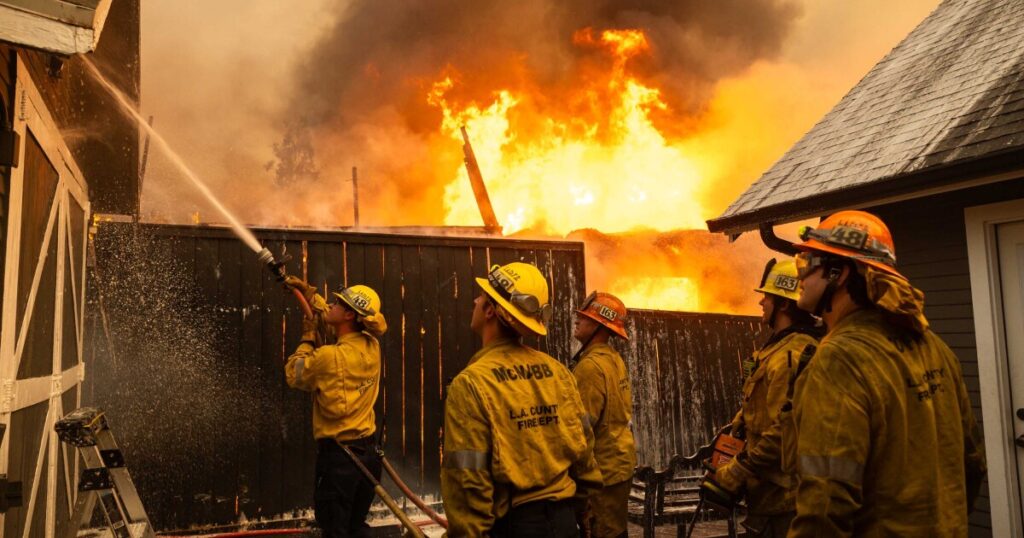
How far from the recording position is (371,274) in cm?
784

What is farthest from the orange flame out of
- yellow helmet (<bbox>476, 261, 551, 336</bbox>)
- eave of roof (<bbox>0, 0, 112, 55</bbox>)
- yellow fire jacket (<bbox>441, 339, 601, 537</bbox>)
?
eave of roof (<bbox>0, 0, 112, 55</bbox>)

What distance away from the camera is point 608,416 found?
5086 mm

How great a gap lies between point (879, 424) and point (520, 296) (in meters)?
1.65

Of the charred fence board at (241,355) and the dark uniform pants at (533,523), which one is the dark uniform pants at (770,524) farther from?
the charred fence board at (241,355)

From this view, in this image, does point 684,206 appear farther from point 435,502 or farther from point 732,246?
point 435,502

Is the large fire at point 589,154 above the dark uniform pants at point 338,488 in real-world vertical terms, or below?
above

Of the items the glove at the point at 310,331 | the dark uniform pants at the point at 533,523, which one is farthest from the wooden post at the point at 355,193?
the dark uniform pants at the point at 533,523

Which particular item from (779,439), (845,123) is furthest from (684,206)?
(779,439)

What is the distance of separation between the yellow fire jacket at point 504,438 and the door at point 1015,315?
14.2 feet

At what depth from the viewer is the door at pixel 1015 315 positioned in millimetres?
5527

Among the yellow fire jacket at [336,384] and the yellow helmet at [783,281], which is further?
the yellow fire jacket at [336,384]

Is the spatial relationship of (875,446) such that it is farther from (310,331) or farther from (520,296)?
(310,331)

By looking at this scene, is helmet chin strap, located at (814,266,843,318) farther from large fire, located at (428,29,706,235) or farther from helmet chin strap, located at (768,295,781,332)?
large fire, located at (428,29,706,235)

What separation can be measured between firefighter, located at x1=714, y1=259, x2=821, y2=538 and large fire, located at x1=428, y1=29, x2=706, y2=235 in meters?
18.5
